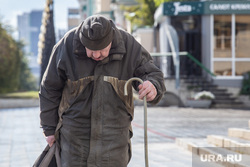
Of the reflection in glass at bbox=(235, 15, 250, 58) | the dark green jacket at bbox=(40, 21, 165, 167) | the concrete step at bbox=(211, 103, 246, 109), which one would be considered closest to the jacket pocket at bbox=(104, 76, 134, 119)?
the dark green jacket at bbox=(40, 21, 165, 167)

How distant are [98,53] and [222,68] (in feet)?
66.6

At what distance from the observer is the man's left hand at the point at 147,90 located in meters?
3.83

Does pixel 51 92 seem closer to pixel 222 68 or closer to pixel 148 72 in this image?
pixel 148 72

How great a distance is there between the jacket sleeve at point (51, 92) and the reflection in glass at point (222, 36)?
20.2 metres

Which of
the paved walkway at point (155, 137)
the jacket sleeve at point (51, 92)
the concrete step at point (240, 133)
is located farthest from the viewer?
the concrete step at point (240, 133)

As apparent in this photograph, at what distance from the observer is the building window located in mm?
23688

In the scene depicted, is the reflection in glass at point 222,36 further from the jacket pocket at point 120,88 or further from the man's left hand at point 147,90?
the man's left hand at point 147,90

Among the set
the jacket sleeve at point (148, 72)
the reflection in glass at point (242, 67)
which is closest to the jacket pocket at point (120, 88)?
the jacket sleeve at point (148, 72)

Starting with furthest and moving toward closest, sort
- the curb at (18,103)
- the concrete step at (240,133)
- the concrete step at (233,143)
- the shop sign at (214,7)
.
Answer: the curb at (18,103) → the shop sign at (214,7) → the concrete step at (240,133) → the concrete step at (233,143)

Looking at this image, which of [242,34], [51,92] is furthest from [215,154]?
[242,34]

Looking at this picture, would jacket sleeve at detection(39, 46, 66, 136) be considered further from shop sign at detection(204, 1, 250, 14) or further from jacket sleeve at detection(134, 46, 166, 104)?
shop sign at detection(204, 1, 250, 14)

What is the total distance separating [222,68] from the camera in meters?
23.7

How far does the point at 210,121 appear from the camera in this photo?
1509 centimetres

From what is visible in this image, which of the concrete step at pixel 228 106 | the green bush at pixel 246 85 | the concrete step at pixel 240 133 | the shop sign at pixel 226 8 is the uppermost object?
the shop sign at pixel 226 8
